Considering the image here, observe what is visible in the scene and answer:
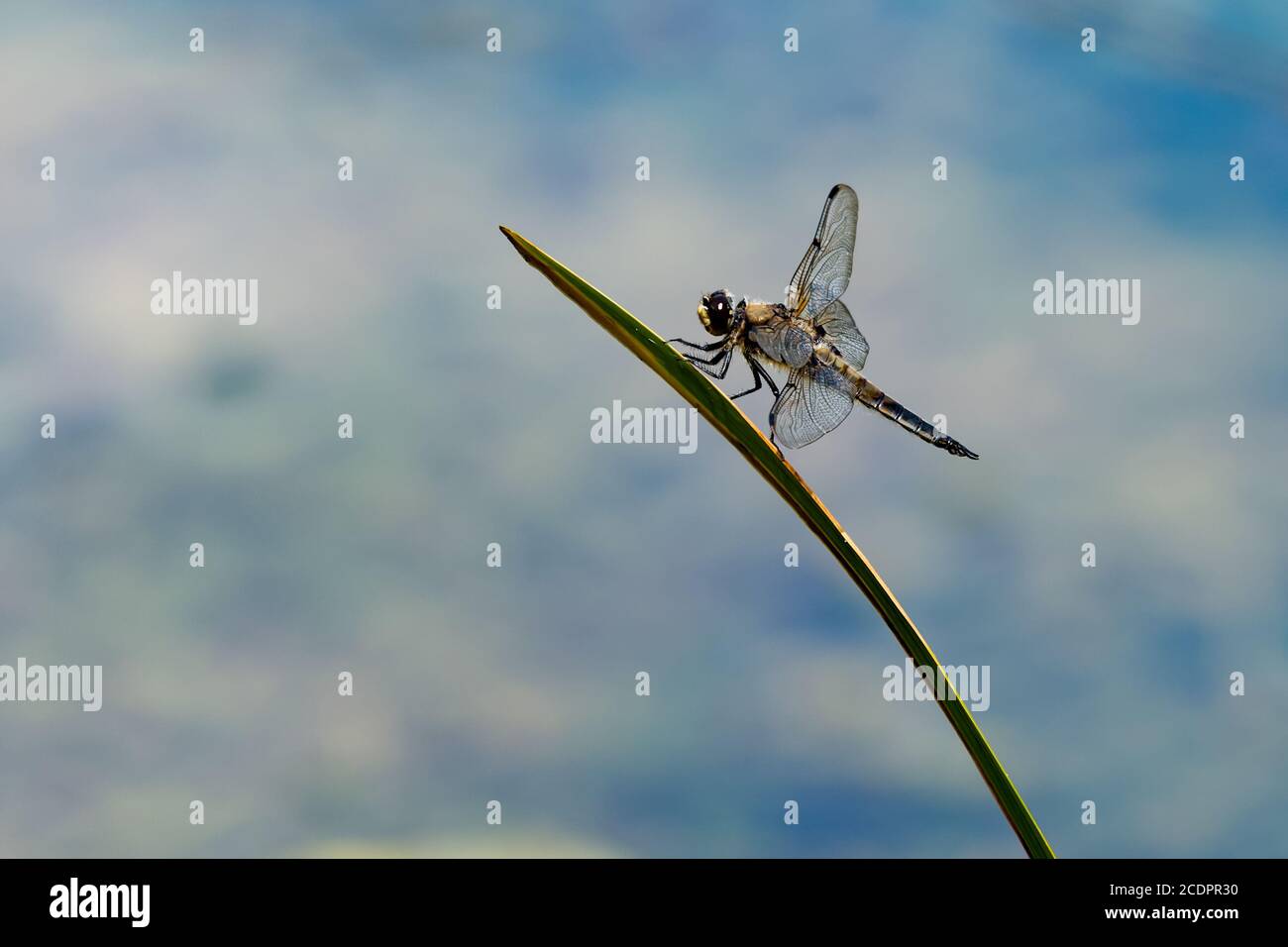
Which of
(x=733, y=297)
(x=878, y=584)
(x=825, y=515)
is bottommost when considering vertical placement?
(x=878, y=584)

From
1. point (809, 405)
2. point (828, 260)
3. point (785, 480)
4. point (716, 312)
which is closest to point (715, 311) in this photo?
point (716, 312)

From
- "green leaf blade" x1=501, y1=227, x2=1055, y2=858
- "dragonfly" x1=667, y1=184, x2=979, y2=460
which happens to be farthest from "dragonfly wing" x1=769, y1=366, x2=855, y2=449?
"green leaf blade" x1=501, y1=227, x2=1055, y2=858

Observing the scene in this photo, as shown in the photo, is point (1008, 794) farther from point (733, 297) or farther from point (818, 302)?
point (818, 302)

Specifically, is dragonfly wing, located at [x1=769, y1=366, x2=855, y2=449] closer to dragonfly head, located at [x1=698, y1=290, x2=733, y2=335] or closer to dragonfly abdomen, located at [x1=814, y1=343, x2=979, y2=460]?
dragonfly abdomen, located at [x1=814, y1=343, x2=979, y2=460]
